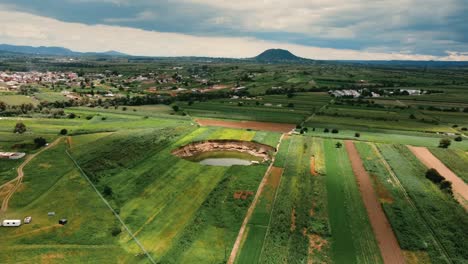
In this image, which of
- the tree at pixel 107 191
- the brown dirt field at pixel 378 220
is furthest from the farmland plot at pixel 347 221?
the tree at pixel 107 191

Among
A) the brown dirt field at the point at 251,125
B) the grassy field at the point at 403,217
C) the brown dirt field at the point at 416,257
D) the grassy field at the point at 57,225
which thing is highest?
the brown dirt field at the point at 251,125

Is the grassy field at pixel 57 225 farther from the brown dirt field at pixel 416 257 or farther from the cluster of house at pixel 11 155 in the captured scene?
the brown dirt field at pixel 416 257

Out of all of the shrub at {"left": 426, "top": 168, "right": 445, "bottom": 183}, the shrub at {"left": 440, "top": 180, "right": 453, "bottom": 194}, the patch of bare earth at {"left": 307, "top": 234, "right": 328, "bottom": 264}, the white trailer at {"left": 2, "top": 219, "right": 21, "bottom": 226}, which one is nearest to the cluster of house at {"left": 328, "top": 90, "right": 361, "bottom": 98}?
the shrub at {"left": 426, "top": 168, "right": 445, "bottom": 183}

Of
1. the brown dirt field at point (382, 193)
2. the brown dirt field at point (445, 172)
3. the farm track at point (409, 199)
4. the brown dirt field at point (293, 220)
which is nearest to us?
the farm track at point (409, 199)

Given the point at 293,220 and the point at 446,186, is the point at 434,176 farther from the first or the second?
the point at 293,220

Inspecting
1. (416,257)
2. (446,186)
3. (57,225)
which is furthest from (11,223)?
(446,186)
